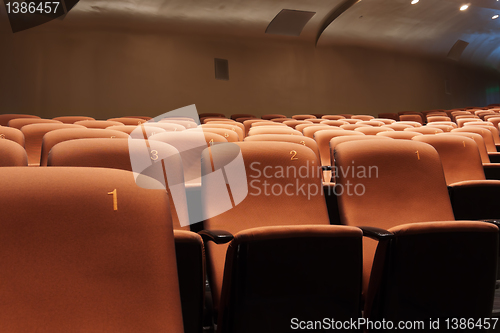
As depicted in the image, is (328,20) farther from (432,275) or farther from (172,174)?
(432,275)

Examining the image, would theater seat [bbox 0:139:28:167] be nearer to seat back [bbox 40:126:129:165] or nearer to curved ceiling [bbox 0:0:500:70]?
seat back [bbox 40:126:129:165]

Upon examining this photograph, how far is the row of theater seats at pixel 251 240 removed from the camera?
503 millimetres

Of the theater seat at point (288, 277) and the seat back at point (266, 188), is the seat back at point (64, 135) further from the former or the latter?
the theater seat at point (288, 277)

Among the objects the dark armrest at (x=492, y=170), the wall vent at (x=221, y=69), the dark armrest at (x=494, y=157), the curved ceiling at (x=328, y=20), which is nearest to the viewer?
the dark armrest at (x=492, y=170)

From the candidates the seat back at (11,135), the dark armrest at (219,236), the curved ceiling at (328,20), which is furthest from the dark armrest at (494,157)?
Answer: the curved ceiling at (328,20)

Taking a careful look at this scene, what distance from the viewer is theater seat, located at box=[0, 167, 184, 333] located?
483 millimetres

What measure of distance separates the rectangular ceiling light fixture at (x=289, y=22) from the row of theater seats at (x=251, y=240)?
18.0 feet

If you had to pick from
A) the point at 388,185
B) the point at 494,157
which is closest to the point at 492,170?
the point at 494,157

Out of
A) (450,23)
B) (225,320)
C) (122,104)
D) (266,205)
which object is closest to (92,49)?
(122,104)

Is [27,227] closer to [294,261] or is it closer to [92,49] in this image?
[294,261]

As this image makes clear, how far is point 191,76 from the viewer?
21.6ft

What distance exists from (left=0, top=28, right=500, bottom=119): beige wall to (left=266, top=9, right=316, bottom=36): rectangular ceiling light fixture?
0.73 ft

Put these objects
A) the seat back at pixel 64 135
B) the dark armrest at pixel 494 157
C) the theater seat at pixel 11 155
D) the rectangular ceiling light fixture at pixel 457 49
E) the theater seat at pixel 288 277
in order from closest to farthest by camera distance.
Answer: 1. the theater seat at pixel 288 277
2. the theater seat at pixel 11 155
3. the seat back at pixel 64 135
4. the dark armrest at pixel 494 157
5. the rectangular ceiling light fixture at pixel 457 49

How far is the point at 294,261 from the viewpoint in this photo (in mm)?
774
